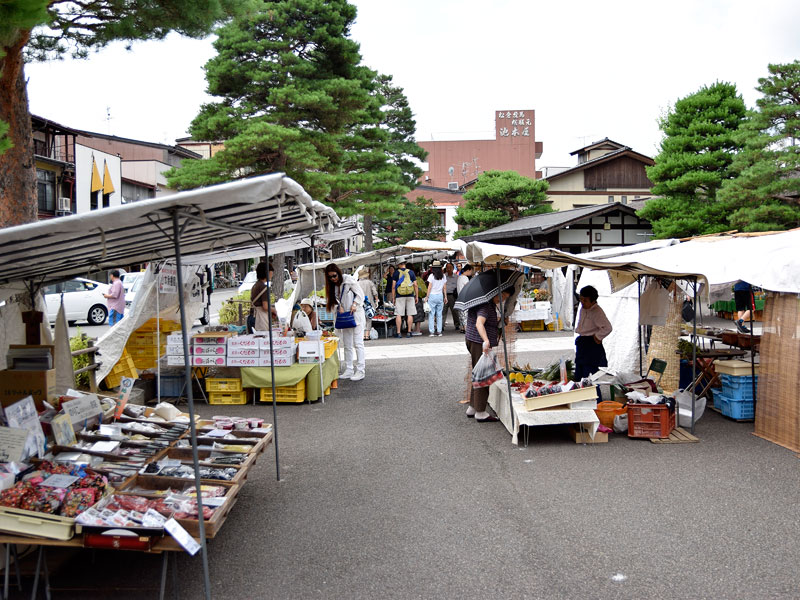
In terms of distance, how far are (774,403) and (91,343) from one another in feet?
29.7

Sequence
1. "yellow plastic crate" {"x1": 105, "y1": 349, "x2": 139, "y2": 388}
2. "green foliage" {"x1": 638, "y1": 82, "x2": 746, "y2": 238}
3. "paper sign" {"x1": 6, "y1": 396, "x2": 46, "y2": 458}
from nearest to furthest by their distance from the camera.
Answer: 1. "paper sign" {"x1": 6, "y1": 396, "x2": 46, "y2": 458}
2. "yellow plastic crate" {"x1": 105, "y1": 349, "x2": 139, "y2": 388}
3. "green foliage" {"x1": 638, "y1": 82, "x2": 746, "y2": 238}

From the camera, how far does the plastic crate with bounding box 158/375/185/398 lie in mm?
9033

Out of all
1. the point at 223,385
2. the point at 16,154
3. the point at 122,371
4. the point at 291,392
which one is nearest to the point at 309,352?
the point at 291,392

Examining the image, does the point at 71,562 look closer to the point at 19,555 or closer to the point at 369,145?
the point at 19,555

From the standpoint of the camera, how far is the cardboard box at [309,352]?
28.7 ft

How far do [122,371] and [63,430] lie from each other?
4.80 meters

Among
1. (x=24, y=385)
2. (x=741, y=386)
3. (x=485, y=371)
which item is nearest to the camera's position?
(x=24, y=385)

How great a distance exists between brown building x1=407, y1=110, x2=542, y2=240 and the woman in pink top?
46.6 metres

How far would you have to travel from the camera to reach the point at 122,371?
896 cm

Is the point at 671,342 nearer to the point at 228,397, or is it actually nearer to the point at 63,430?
the point at 228,397

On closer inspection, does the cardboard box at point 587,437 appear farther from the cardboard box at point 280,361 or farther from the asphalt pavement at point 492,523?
the cardboard box at point 280,361

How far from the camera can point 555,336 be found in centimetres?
1662

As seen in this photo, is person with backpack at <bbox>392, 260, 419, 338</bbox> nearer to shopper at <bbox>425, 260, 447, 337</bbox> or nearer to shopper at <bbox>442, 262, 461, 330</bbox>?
shopper at <bbox>425, 260, 447, 337</bbox>

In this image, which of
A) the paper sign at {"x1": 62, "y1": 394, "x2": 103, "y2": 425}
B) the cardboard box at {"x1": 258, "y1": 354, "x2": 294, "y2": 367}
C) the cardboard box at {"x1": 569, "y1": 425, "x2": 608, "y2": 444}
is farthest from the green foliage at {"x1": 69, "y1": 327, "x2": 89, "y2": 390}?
the cardboard box at {"x1": 569, "y1": 425, "x2": 608, "y2": 444}
